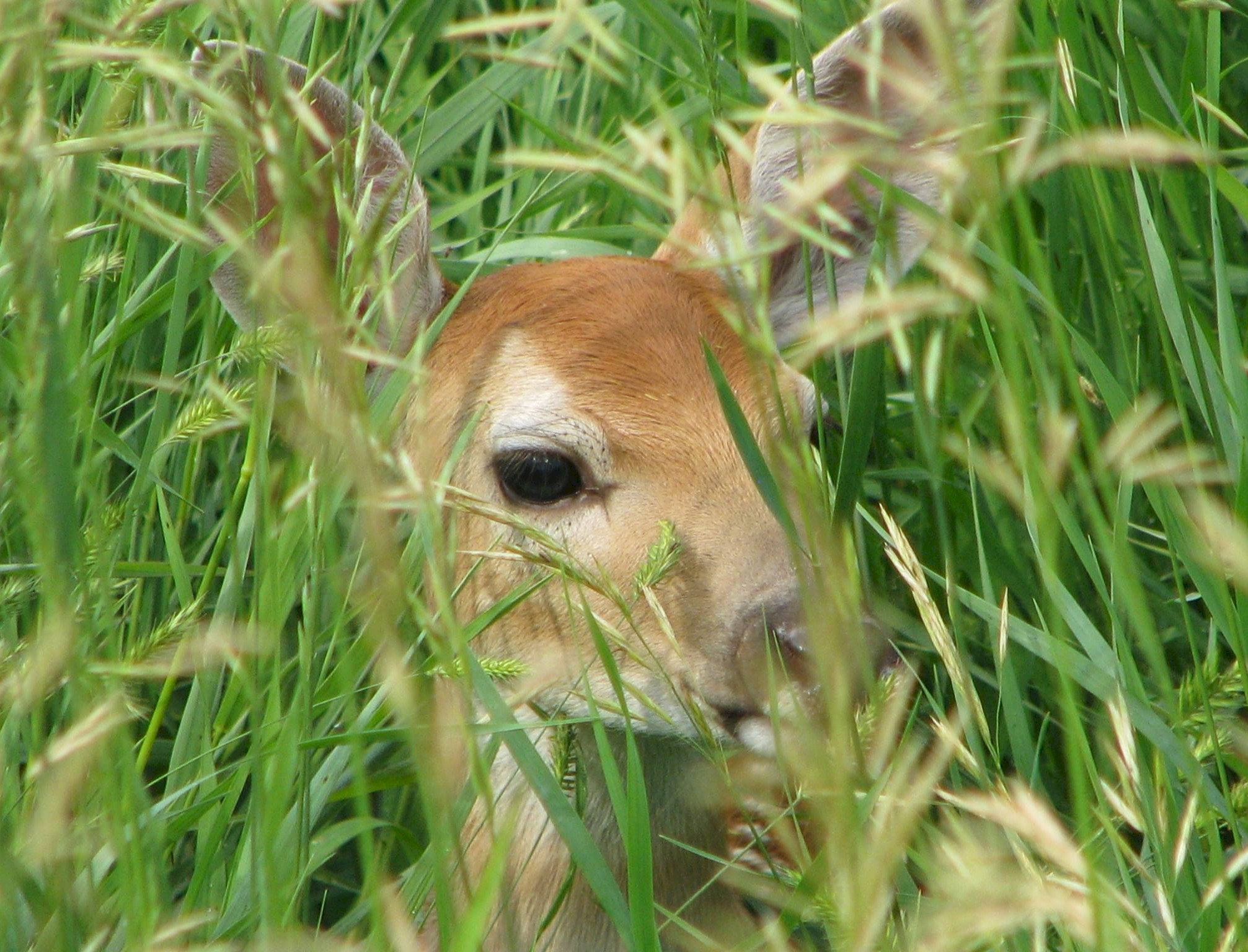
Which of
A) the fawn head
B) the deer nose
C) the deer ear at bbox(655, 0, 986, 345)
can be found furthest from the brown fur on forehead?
the deer nose

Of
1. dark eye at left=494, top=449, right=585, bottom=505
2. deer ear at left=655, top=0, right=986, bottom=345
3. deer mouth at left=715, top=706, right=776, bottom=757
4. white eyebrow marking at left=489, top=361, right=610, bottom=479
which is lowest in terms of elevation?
deer mouth at left=715, top=706, right=776, bottom=757

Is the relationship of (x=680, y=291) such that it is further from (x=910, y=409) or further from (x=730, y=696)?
(x=730, y=696)

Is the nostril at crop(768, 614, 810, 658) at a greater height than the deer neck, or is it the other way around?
the nostril at crop(768, 614, 810, 658)

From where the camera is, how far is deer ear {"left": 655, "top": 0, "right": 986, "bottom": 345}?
104 centimetres

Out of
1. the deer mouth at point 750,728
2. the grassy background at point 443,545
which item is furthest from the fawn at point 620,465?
the grassy background at point 443,545

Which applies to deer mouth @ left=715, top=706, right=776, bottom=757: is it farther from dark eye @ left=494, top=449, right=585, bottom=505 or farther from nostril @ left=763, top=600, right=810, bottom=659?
dark eye @ left=494, top=449, right=585, bottom=505

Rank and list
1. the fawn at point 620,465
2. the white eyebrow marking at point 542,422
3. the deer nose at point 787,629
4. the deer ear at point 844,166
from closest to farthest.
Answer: the deer ear at point 844,166, the deer nose at point 787,629, the fawn at point 620,465, the white eyebrow marking at point 542,422

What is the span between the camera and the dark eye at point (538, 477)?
8.25ft

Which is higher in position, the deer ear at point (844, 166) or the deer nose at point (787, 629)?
the deer ear at point (844, 166)

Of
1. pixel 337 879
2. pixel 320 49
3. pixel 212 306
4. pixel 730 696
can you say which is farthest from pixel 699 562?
pixel 320 49

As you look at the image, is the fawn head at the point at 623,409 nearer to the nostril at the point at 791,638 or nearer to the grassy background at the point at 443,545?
the nostril at the point at 791,638

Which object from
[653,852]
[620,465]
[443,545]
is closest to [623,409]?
[620,465]

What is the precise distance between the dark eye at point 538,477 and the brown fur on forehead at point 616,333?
0.34ft

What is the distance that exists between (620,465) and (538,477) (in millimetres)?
160
